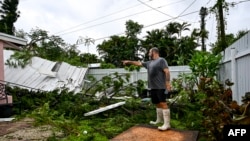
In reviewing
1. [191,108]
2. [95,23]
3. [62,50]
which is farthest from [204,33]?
[191,108]

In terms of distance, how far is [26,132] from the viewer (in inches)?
260

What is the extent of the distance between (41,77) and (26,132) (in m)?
7.26

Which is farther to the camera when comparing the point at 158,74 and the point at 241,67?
the point at 158,74

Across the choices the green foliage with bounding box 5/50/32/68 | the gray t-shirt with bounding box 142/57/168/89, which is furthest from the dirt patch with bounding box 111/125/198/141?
the green foliage with bounding box 5/50/32/68

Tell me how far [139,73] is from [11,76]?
674 cm

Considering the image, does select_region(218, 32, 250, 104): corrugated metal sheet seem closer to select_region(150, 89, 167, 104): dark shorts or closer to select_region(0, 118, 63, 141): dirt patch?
select_region(150, 89, 167, 104): dark shorts

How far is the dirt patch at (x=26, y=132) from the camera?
6.05 meters

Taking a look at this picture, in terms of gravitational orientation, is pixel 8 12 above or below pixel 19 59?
above

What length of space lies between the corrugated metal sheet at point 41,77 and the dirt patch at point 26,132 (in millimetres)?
5334

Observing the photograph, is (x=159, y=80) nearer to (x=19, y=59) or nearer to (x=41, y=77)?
(x=41, y=77)

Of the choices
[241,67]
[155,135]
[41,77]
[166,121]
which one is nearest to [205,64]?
[241,67]

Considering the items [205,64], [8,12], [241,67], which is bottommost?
[241,67]

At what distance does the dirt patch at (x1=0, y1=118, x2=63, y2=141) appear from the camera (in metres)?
6.05

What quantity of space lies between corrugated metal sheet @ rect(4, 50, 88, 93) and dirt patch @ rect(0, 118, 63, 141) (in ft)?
17.5
